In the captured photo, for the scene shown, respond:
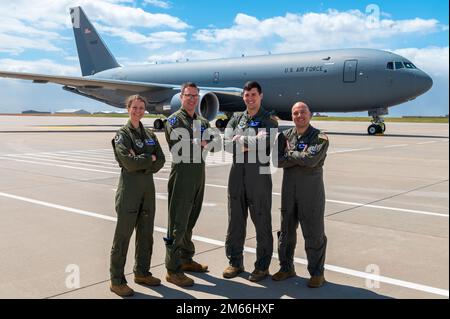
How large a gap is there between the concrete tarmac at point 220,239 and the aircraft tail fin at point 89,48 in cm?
2505

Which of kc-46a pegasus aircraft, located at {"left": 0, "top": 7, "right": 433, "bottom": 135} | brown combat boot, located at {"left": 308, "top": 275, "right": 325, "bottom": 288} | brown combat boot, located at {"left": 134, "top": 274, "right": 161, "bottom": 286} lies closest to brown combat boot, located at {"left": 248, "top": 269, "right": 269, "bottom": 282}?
brown combat boot, located at {"left": 308, "top": 275, "right": 325, "bottom": 288}

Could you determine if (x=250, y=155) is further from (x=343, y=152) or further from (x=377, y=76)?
(x=377, y=76)

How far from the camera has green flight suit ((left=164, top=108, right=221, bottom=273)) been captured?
3811 millimetres

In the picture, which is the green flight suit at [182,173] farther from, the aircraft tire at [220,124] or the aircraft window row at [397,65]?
the aircraft tire at [220,124]

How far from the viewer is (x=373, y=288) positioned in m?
3.52

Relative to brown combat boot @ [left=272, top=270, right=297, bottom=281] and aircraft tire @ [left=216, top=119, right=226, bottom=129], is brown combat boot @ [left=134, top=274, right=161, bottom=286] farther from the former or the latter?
aircraft tire @ [left=216, top=119, right=226, bottom=129]

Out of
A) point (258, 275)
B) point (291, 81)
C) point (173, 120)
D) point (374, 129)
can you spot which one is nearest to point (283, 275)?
point (258, 275)

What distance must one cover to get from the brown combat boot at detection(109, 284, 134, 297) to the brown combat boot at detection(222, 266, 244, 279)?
2.82ft

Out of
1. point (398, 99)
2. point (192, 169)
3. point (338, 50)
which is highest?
point (338, 50)

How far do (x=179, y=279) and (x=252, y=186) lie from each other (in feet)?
3.46

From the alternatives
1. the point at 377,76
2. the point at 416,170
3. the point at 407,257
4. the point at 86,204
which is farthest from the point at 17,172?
the point at 377,76

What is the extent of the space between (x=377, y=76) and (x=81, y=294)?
18996mm
